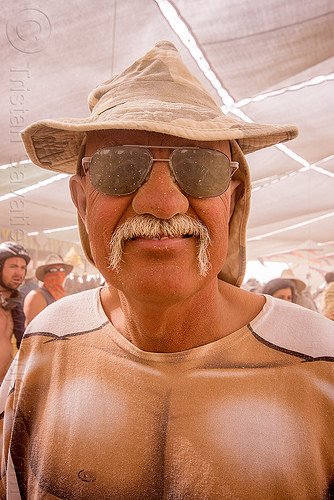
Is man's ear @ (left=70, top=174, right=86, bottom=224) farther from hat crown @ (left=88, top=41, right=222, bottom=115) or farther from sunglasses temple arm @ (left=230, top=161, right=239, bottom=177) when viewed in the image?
sunglasses temple arm @ (left=230, top=161, right=239, bottom=177)

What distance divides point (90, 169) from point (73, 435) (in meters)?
0.67

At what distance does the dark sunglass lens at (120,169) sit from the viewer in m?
0.84

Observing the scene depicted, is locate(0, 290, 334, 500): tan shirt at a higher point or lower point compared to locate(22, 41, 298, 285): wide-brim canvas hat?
lower

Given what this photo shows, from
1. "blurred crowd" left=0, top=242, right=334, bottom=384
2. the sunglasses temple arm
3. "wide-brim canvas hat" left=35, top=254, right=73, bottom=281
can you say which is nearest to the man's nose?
the sunglasses temple arm

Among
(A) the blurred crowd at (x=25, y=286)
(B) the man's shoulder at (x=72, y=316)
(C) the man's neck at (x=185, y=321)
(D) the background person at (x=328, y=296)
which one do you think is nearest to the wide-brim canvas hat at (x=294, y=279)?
(A) the blurred crowd at (x=25, y=286)

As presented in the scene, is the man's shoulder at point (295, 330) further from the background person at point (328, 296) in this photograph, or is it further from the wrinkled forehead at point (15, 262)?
the background person at point (328, 296)

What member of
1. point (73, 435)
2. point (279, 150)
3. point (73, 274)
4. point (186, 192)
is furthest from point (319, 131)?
point (73, 435)

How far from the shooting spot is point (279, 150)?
129cm

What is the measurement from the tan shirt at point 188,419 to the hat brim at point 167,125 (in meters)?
0.46

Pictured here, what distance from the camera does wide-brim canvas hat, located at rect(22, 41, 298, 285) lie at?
82 centimetres

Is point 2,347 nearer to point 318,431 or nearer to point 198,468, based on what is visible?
point 198,468

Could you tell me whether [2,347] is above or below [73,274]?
below

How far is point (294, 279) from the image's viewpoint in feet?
6.97

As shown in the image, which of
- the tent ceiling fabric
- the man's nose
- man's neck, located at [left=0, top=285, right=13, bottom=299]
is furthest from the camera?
man's neck, located at [left=0, top=285, right=13, bottom=299]
